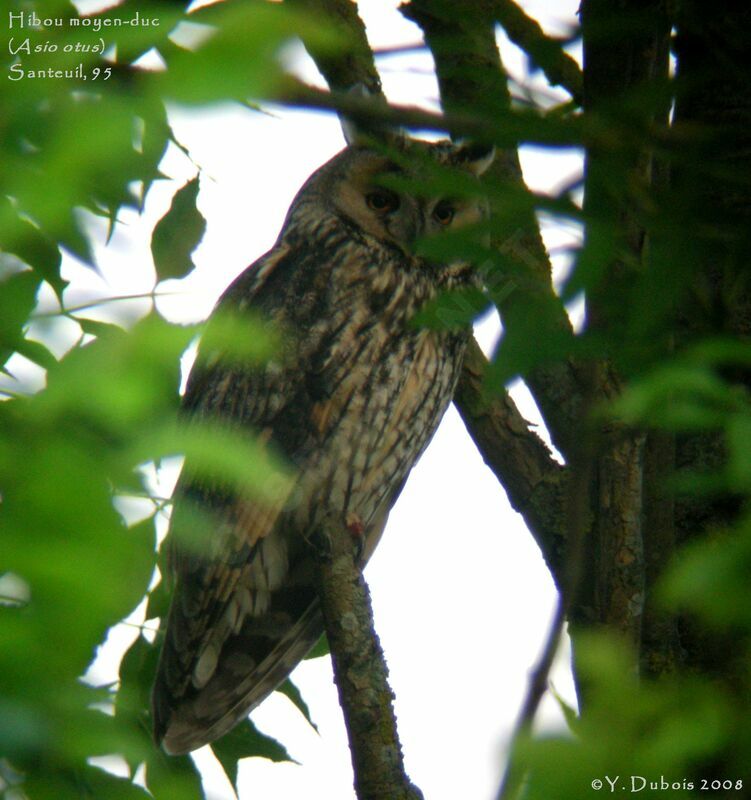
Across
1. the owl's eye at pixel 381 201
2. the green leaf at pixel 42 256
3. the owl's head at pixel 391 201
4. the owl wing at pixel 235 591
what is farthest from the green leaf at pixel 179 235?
the owl's eye at pixel 381 201

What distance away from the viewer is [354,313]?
2551 millimetres

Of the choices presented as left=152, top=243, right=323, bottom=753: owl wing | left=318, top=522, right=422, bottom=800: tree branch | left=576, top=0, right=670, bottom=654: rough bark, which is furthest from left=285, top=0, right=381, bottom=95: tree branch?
left=318, top=522, right=422, bottom=800: tree branch

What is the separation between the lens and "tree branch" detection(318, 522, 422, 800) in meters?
1.75

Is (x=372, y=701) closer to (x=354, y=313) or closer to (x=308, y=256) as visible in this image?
(x=354, y=313)

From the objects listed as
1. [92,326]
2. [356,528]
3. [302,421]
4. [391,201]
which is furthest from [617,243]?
[391,201]

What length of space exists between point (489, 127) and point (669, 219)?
6.7 inches

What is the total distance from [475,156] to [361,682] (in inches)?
51.9

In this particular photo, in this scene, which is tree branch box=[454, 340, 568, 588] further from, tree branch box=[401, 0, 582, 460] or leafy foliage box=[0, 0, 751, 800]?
leafy foliage box=[0, 0, 751, 800]

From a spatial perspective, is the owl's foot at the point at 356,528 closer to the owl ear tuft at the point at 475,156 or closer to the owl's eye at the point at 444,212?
the owl's eye at the point at 444,212

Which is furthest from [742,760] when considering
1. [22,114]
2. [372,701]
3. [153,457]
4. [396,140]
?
[396,140]

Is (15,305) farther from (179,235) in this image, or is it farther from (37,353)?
(179,235)

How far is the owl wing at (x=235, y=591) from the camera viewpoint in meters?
2.44

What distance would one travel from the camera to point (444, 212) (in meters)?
2.71

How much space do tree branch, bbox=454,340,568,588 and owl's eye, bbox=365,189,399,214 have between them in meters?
0.68
